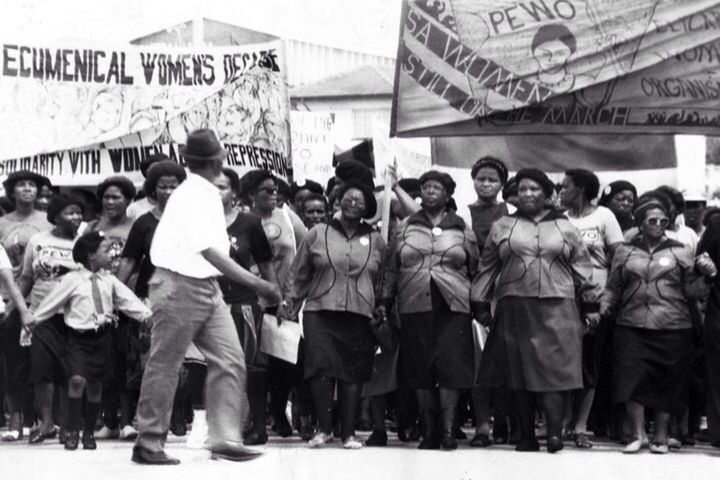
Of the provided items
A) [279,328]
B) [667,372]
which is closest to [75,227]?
[279,328]

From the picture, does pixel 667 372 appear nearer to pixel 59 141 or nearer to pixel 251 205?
pixel 251 205

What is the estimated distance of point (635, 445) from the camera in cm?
1098

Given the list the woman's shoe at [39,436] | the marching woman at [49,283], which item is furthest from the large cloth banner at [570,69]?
the woman's shoe at [39,436]

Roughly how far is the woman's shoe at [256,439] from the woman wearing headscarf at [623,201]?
3338 millimetres

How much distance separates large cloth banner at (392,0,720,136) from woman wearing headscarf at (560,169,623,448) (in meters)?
0.48

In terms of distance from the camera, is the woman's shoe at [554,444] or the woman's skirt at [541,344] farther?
the woman's skirt at [541,344]

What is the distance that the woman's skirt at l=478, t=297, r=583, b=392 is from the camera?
10.8 metres

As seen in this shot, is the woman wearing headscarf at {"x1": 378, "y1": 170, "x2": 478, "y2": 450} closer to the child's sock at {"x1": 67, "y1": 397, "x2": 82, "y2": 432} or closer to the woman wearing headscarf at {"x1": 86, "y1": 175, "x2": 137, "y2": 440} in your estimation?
the woman wearing headscarf at {"x1": 86, "y1": 175, "x2": 137, "y2": 440}

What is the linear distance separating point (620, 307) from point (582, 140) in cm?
181

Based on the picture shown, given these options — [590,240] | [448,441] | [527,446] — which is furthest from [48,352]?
[590,240]

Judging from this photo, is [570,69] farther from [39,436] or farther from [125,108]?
[39,436]

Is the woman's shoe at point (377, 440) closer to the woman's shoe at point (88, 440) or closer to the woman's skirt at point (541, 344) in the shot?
the woman's skirt at point (541, 344)

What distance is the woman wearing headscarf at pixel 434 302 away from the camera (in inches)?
436

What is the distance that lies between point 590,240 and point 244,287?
262cm
